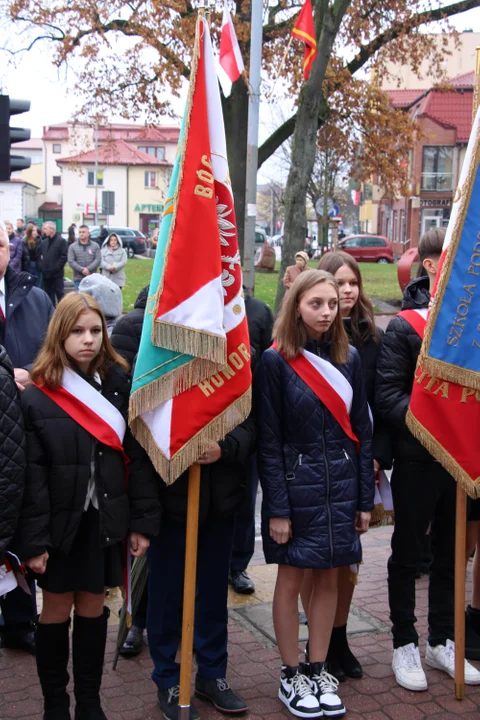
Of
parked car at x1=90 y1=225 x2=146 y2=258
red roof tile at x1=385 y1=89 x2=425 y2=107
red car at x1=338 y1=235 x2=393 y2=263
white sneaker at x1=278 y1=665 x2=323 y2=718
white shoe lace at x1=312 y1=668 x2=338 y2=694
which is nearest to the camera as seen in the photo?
white sneaker at x1=278 y1=665 x2=323 y2=718

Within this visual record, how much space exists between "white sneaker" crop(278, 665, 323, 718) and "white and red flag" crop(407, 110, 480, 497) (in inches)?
44.3

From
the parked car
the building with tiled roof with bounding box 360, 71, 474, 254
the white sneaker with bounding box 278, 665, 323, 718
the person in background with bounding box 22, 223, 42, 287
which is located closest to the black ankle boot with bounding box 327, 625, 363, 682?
the white sneaker with bounding box 278, 665, 323, 718

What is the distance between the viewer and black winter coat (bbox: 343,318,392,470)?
3.95m

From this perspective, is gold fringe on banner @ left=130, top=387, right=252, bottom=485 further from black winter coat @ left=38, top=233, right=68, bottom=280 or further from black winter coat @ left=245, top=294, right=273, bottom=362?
black winter coat @ left=38, top=233, right=68, bottom=280

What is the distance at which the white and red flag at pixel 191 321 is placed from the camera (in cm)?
338

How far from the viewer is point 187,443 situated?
134 inches

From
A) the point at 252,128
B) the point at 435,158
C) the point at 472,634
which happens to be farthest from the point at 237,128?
the point at 435,158

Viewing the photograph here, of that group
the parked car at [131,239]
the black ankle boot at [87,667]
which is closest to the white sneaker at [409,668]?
the black ankle boot at [87,667]

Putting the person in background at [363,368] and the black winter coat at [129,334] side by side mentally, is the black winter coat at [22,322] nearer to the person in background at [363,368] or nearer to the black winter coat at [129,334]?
the black winter coat at [129,334]

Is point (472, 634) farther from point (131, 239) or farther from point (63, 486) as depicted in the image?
point (131, 239)

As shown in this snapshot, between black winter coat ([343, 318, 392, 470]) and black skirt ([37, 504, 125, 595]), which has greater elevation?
black winter coat ([343, 318, 392, 470])

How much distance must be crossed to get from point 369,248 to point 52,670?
42.4m

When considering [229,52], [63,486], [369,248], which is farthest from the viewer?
[369,248]

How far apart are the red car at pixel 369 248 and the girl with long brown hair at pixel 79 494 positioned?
41.4 m
